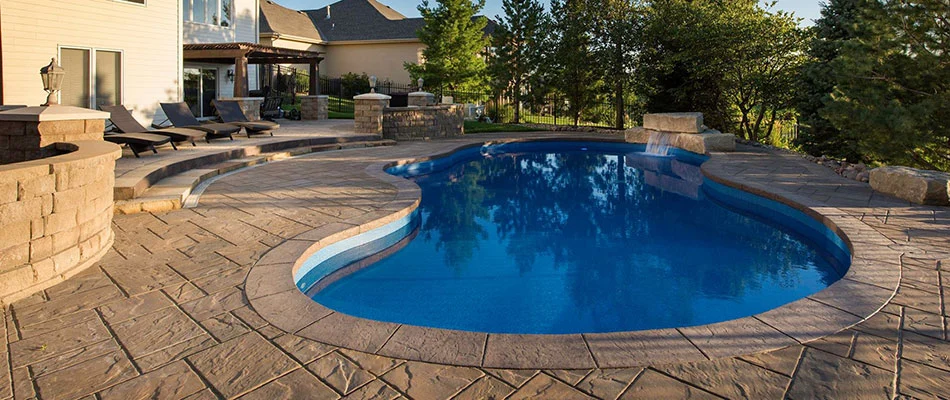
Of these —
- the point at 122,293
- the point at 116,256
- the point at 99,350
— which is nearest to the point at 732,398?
the point at 99,350

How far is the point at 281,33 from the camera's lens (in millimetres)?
26750

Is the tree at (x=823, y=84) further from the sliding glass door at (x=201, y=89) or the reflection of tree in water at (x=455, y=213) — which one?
the sliding glass door at (x=201, y=89)

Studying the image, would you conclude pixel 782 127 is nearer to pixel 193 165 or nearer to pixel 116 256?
pixel 193 165

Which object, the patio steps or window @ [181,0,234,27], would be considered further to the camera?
window @ [181,0,234,27]

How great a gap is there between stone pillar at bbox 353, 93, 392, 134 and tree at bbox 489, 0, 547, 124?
7511 mm

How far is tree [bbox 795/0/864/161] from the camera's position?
1209 cm

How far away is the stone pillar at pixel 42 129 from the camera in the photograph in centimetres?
598

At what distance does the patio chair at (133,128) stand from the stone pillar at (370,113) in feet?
14.0

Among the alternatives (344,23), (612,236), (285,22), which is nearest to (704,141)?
(612,236)

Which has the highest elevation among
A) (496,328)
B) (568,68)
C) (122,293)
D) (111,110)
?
(568,68)

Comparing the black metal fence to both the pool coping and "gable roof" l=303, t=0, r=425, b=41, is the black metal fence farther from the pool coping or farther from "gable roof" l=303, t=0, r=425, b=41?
the pool coping

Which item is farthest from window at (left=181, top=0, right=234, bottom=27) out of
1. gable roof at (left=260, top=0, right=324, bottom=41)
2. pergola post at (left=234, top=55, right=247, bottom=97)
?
gable roof at (left=260, top=0, right=324, bottom=41)

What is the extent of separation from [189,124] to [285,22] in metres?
17.9

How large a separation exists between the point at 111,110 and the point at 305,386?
920 centimetres
